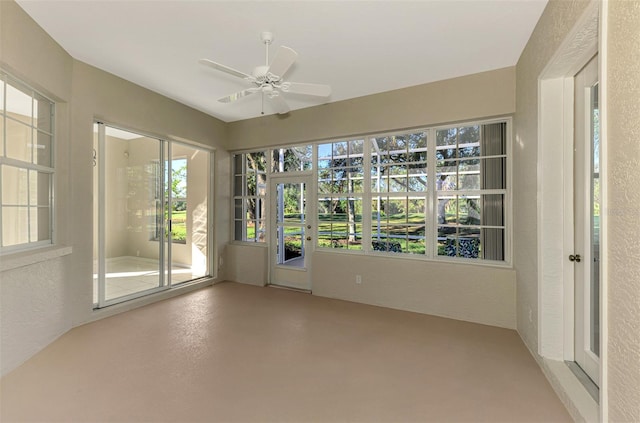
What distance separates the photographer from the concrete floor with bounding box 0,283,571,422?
1.89 meters

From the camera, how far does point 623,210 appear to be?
4.50ft

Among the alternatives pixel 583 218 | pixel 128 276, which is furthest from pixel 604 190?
pixel 128 276

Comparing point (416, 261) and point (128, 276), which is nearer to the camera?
point (416, 261)

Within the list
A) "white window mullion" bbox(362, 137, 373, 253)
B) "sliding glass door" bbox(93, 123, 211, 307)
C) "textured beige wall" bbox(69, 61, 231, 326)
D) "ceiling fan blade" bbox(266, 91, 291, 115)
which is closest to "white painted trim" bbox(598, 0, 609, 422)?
"ceiling fan blade" bbox(266, 91, 291, 115)

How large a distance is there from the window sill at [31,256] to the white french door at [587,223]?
4.51 meters

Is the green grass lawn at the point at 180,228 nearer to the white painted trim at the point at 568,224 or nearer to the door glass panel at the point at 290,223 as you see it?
the door glass panel at the point at 290,223

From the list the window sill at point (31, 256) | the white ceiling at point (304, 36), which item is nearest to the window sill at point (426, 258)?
the white ceiling at point (304, 36)

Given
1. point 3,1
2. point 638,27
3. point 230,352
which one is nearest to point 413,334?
point 230,352

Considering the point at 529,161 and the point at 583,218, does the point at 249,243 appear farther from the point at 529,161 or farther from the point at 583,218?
the point at 583,218

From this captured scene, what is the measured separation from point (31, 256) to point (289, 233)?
126 inches

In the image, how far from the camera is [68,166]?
311cm

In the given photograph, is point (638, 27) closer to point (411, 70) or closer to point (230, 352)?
point (411, 70)

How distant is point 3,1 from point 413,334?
4.65 m

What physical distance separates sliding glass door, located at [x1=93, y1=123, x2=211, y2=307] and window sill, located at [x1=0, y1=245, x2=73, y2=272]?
2.20 feet
